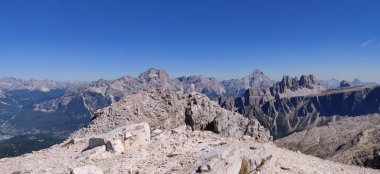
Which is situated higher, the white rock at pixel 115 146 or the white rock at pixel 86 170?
the white rock at pixel 115 146

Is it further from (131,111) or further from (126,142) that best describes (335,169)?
(131,111)

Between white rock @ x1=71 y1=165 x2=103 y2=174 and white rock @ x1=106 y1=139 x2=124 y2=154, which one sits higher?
white rock @ x1=106 y1=139 x2=124 y2=154

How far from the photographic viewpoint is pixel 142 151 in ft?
101

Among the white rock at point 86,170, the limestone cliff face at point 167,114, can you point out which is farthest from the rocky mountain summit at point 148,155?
the limestone cliff face at point 167,114

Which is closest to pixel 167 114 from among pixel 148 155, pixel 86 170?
pixel 148 155

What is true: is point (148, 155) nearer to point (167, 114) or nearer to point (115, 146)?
point (115, 146)

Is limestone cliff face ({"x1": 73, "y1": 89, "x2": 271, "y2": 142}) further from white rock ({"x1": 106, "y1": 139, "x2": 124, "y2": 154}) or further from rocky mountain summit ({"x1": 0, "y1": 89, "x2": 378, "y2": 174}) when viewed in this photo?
white rock ({"x1": 106, "y1": 139, "x2": 124, "y2": 154})

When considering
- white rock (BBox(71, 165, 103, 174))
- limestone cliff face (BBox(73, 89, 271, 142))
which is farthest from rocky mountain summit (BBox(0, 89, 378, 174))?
limestone cliff face (BBox(73, 89, 271, 142))

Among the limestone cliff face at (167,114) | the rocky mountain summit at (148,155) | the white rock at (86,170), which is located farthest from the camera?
the limestone cliff face at (167,114)

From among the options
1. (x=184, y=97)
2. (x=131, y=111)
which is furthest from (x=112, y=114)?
(x=184, y=97)

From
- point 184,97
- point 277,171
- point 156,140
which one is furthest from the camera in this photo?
point 184,97

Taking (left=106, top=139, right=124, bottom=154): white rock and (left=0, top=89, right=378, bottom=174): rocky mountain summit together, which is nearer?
(left=0, top=89, right=378, bottom=174): rocky mountain summit

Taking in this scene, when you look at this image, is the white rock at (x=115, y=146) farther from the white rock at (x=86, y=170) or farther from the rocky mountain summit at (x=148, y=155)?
the white rock at (x=86, y=170)

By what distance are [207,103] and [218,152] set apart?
3471 centimetres
